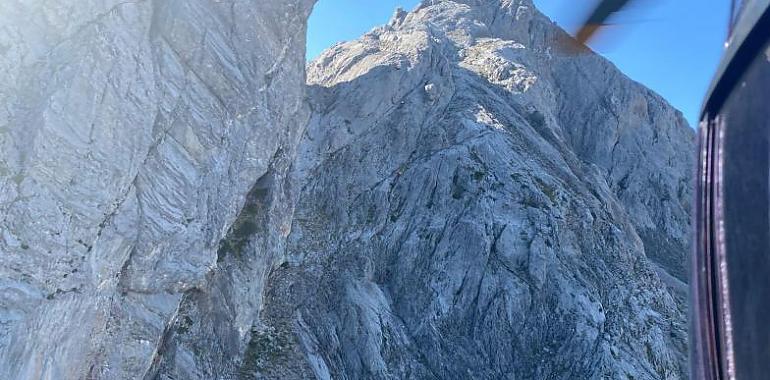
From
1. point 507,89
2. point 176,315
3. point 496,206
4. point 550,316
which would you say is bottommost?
point 176,315

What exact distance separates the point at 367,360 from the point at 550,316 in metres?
10.6

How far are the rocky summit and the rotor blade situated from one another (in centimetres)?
31

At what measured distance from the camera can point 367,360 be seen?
83.9ft

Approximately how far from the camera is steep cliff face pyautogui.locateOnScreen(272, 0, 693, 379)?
89.2 feet

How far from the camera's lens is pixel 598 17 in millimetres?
3559

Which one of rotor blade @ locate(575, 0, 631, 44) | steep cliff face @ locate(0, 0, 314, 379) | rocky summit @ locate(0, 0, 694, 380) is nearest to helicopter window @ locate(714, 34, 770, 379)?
rotor blade @ locate(575, 0, 631, 44)

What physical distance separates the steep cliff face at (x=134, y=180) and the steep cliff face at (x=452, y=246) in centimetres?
513

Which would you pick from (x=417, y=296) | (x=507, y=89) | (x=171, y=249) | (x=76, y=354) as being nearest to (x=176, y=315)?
(x=171, y=249)

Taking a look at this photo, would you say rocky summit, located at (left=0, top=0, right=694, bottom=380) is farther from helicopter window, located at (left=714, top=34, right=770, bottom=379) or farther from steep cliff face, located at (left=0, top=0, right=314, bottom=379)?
helicopter window, located at (left=714, top=34, right=770, bottom=379)

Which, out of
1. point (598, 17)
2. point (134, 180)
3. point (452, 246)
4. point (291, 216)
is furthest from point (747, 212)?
point (452, 246)

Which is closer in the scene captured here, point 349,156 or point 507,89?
point 349,156

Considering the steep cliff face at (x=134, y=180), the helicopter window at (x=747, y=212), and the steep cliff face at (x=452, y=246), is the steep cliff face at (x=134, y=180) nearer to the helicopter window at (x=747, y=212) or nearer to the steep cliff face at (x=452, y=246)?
the steep cliff face at (x=452, y=246)

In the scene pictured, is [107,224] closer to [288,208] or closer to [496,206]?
[288,208]

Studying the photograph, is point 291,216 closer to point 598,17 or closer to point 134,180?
point 134,180
